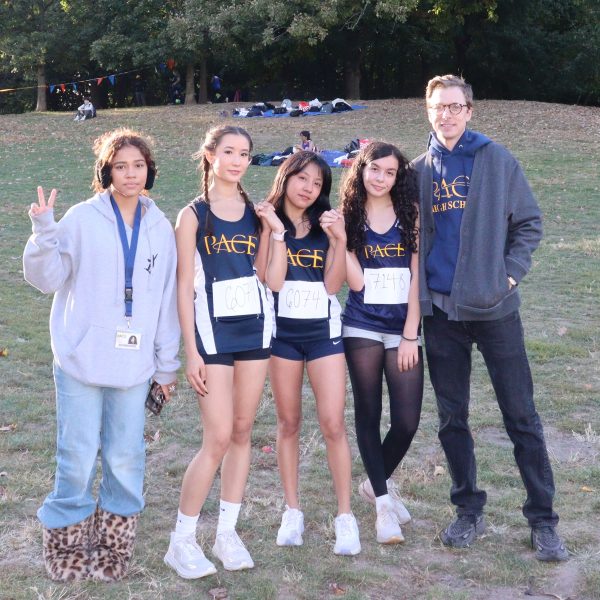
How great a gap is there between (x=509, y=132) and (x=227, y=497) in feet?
64.0

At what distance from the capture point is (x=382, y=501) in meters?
4.02

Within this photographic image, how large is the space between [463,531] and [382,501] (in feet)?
1.28

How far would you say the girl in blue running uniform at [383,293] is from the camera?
12.7ft

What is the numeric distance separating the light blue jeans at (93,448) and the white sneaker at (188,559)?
236 millimetres

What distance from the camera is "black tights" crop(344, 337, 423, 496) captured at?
12.8 ft

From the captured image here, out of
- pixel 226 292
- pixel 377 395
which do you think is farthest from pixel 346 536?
pixel 226 292

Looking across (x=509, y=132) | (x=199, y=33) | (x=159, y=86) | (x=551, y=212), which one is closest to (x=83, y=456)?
(x=551, y=212)

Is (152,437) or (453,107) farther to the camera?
(152,437)

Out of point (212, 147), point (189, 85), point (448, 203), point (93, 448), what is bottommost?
point (93, 448)

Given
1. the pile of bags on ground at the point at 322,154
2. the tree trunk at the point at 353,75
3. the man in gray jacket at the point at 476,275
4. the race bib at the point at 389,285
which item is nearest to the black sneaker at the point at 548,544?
the man in gray jacket at the point at 476,275

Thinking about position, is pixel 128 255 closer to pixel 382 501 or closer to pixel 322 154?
pixel 382 501

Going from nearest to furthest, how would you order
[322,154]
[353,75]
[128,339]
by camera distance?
[128,339] < [322,154] < [353,75]

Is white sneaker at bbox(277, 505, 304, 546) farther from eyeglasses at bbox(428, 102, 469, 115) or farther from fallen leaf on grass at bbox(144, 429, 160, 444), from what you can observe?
eyeglasses at bbox(428, 102, 469, 115)

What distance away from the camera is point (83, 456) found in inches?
138
